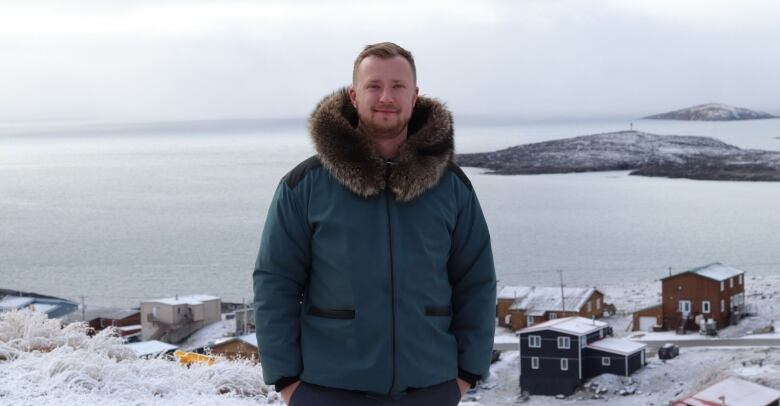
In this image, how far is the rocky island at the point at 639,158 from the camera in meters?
86.6

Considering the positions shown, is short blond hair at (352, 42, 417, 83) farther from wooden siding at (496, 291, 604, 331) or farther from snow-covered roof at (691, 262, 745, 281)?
snow-covered roof at (691, 262, 745, 281)

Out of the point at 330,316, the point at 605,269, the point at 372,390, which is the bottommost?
the point at 605,269

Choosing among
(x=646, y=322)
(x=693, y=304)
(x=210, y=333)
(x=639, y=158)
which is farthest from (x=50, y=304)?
(x=639, y=158)

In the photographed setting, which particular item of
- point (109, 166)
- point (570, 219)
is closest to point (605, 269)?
point (570, 219)

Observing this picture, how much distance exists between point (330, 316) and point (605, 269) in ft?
129

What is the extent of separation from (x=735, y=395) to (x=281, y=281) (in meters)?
12.7

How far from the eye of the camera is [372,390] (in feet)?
6.98

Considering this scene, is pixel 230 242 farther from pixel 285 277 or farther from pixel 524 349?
pixel 285 277

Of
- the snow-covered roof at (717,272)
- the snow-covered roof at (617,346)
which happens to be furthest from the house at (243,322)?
the snow-covered roof at (717,272)

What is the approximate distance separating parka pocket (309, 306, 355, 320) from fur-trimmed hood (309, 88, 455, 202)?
26cm

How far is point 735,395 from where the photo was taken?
13.5 m

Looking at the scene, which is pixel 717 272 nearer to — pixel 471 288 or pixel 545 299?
pixel 545 299

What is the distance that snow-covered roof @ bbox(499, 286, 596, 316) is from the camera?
2638cm

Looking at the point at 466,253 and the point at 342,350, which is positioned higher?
the point at 466,253
